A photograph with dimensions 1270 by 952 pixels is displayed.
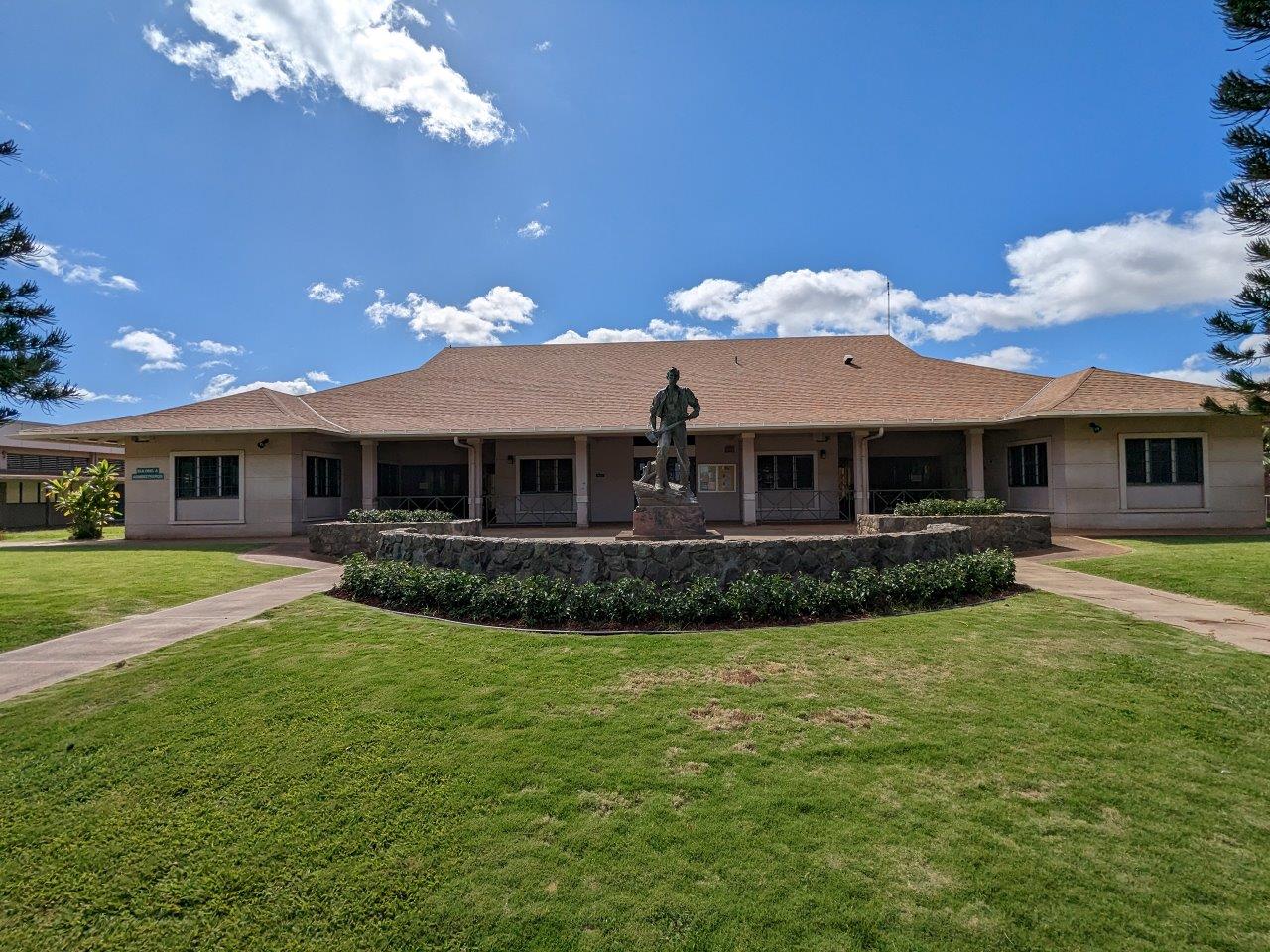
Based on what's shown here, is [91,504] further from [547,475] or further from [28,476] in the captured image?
[547,475]

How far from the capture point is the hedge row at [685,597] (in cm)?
678

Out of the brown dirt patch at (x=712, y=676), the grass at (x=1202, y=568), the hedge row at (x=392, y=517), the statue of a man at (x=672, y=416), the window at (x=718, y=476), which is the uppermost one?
the statue of a man at (x=672, y=416)

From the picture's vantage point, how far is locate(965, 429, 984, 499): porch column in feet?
59.0

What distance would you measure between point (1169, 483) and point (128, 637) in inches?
856

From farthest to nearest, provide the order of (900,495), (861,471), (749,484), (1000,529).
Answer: (900,495) → (749,484) → (861,471) → (1000,529)

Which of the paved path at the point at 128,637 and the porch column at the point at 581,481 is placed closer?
the paved path at the point at 128,637

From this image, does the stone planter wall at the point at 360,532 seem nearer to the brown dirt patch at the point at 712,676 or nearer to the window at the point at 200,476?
the window at the point at 200,476

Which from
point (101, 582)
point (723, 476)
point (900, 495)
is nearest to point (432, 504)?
point (723, 476)

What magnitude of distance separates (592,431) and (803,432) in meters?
7.24

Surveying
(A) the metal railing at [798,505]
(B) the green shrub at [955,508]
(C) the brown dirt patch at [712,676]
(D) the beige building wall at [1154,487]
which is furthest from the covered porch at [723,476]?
(C) the brown dirt patch at [712,676]

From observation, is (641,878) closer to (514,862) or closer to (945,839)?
(514,862)

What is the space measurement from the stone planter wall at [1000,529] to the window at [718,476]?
7621 millimetres

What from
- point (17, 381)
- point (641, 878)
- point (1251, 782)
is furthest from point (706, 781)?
point (17, 381)

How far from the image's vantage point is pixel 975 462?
59.6ft
